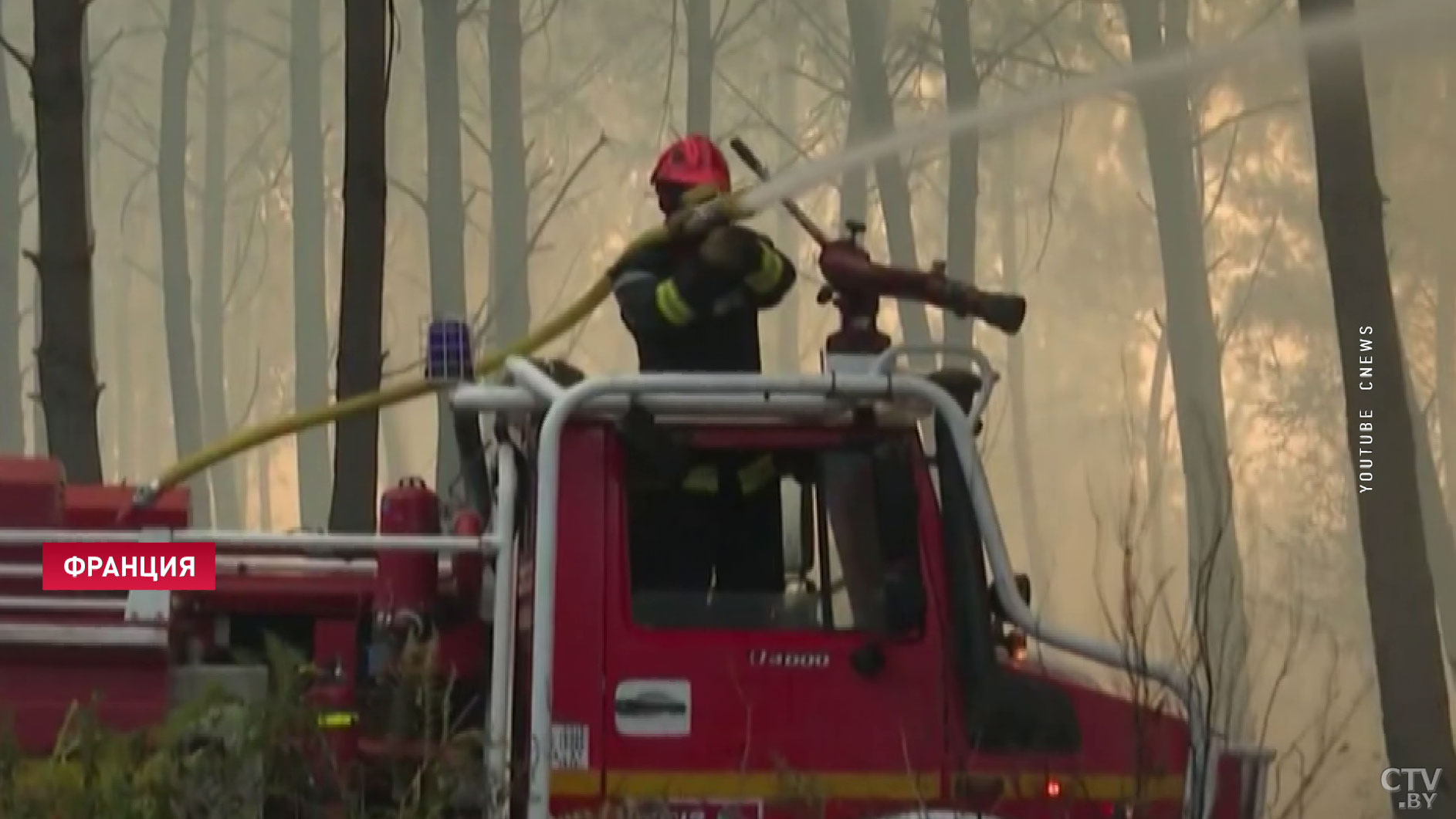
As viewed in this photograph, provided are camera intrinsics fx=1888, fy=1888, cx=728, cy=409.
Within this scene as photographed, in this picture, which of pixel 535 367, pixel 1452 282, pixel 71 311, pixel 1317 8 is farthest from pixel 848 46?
pixel 535 367

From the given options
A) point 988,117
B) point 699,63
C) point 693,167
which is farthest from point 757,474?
point 699,63

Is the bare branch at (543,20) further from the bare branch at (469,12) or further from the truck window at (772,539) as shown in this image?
the truck window at (772,539)

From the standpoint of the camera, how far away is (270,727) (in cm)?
409

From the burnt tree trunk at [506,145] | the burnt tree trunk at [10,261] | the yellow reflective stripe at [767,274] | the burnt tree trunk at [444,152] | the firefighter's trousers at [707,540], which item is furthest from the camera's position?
the burnt tree trunk at [10,261]

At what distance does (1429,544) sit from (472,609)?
9.09 metres

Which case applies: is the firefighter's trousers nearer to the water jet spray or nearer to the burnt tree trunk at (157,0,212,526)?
the water jet spray

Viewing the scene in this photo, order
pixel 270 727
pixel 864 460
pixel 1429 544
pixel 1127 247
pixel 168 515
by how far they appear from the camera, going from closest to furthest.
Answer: pixel 270 727, pixel 864 460, pixel 168 515, pixel 1429 544, pixel 1127 247

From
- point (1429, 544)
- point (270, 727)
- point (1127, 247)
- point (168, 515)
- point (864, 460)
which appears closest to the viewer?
point (270, 727)

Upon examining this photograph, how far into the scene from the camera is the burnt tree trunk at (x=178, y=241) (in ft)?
53.0

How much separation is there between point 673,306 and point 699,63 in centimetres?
997

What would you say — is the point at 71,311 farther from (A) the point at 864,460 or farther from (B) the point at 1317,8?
(B) the point at 1317,8

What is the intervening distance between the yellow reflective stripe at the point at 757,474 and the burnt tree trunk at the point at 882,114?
9256 millimetres

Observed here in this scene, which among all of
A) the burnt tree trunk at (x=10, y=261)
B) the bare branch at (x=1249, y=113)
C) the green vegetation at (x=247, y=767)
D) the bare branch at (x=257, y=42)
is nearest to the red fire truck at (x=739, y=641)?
the green vegetation at (x=247, y=767)
